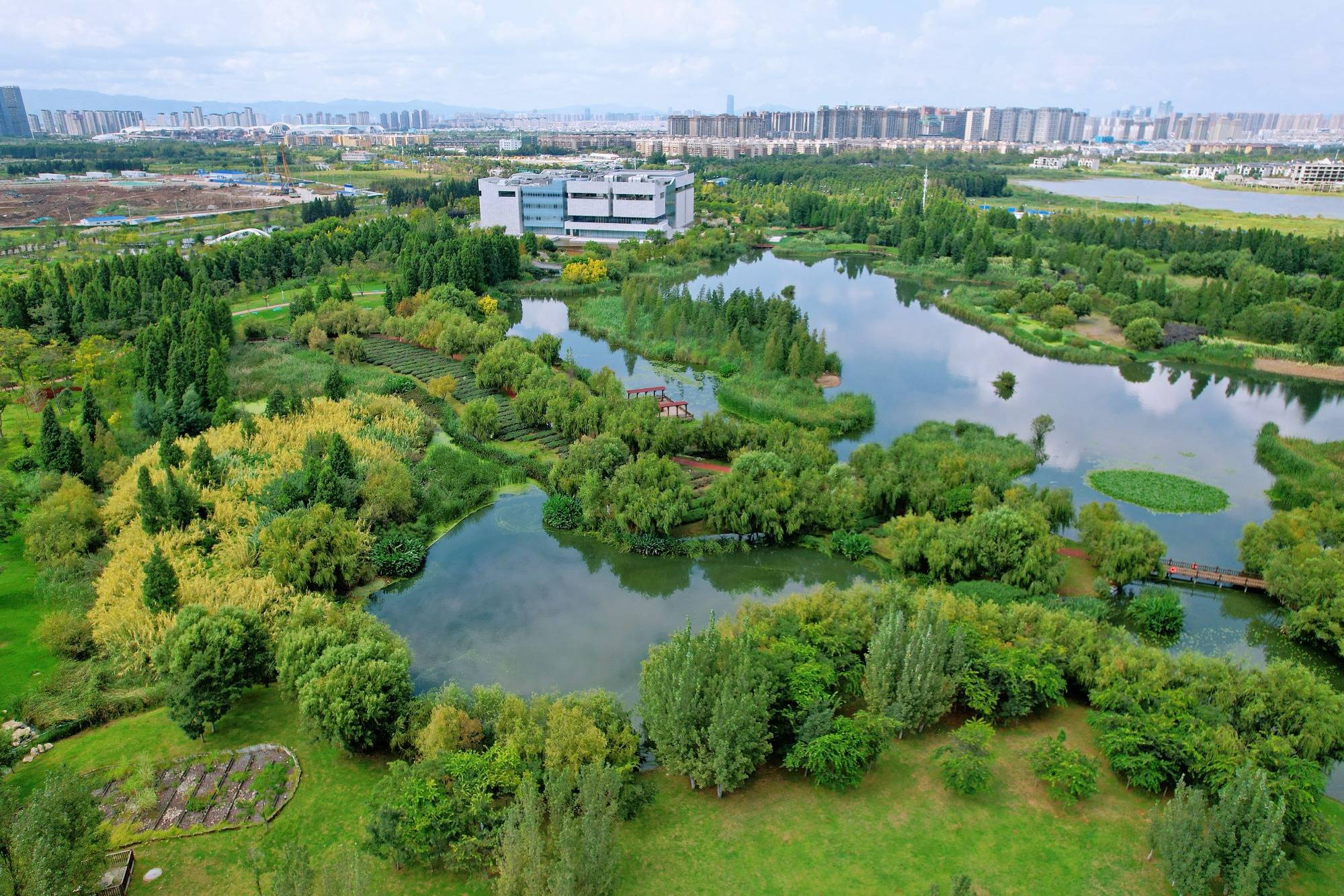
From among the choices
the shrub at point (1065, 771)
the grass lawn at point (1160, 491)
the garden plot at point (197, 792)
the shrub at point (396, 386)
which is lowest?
the grass lawn at point (1160, 491)

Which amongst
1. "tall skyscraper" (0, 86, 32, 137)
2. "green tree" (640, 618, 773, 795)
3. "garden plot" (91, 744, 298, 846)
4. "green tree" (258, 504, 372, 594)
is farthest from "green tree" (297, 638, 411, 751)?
"tall skyscraper" (0, 86, 32, 137)

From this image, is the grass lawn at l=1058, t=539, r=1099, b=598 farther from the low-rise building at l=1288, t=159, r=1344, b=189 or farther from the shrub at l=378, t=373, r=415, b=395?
the low-rise building at l=1288, t=159, r=1344, b=189

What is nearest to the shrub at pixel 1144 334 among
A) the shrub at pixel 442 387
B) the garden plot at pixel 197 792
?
the shrub at pixel 442 387

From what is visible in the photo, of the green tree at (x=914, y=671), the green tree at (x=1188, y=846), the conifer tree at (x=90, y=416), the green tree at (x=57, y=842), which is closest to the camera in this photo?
the green tree at (x=57, y=842)

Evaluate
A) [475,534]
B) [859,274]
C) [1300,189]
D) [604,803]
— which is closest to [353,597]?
[475,534]

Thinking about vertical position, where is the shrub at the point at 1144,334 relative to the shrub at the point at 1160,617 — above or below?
above

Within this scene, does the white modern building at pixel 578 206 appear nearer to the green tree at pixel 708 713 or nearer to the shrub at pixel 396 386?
the shrub at pixel 396 386

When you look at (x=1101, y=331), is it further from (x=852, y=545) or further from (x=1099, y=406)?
(x=852, y=545)
